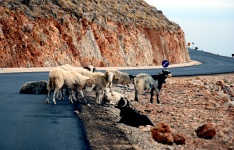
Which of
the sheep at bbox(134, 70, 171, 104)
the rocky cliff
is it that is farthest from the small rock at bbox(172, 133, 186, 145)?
the rocky cliff

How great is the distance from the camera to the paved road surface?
33.0ft

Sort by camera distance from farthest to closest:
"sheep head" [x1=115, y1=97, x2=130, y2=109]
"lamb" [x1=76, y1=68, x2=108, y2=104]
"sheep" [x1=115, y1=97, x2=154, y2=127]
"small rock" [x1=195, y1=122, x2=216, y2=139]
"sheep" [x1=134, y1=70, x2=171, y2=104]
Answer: "sheep" [x1=134, y1=70, x2=171, y2=104] < "lamb" [x1=76, y1=68, x2=108, y2=104] < "sheep head" [x1=115, y1=97, x2=130, y2=109] < "sheep" [x1=115, y1=97, x2=154, y2=127] < "small rock" [x1=195, y1=122, x2=216, y2=139]

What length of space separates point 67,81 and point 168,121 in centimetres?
427

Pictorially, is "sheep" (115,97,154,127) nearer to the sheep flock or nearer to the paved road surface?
the sheep flock

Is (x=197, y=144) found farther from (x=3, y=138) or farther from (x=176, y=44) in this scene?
(x=176, y=44)

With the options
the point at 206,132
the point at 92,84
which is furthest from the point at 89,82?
the point at 206,132

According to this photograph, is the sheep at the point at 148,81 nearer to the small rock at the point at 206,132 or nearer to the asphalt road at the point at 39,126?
the asphalt road at the point at 39,126

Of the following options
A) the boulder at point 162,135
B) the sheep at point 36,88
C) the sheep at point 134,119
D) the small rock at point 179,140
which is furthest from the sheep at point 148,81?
the small rock at point 179,140

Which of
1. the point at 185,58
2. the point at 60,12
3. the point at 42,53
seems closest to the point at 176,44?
the point at 185,58

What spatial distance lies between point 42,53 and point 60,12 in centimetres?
704

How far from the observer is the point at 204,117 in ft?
52.4

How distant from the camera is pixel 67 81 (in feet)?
55.2

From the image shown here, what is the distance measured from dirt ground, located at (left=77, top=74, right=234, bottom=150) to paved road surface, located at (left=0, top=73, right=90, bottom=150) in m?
0.40

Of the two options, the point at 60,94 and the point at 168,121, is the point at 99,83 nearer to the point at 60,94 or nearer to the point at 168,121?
the point at 60,94
